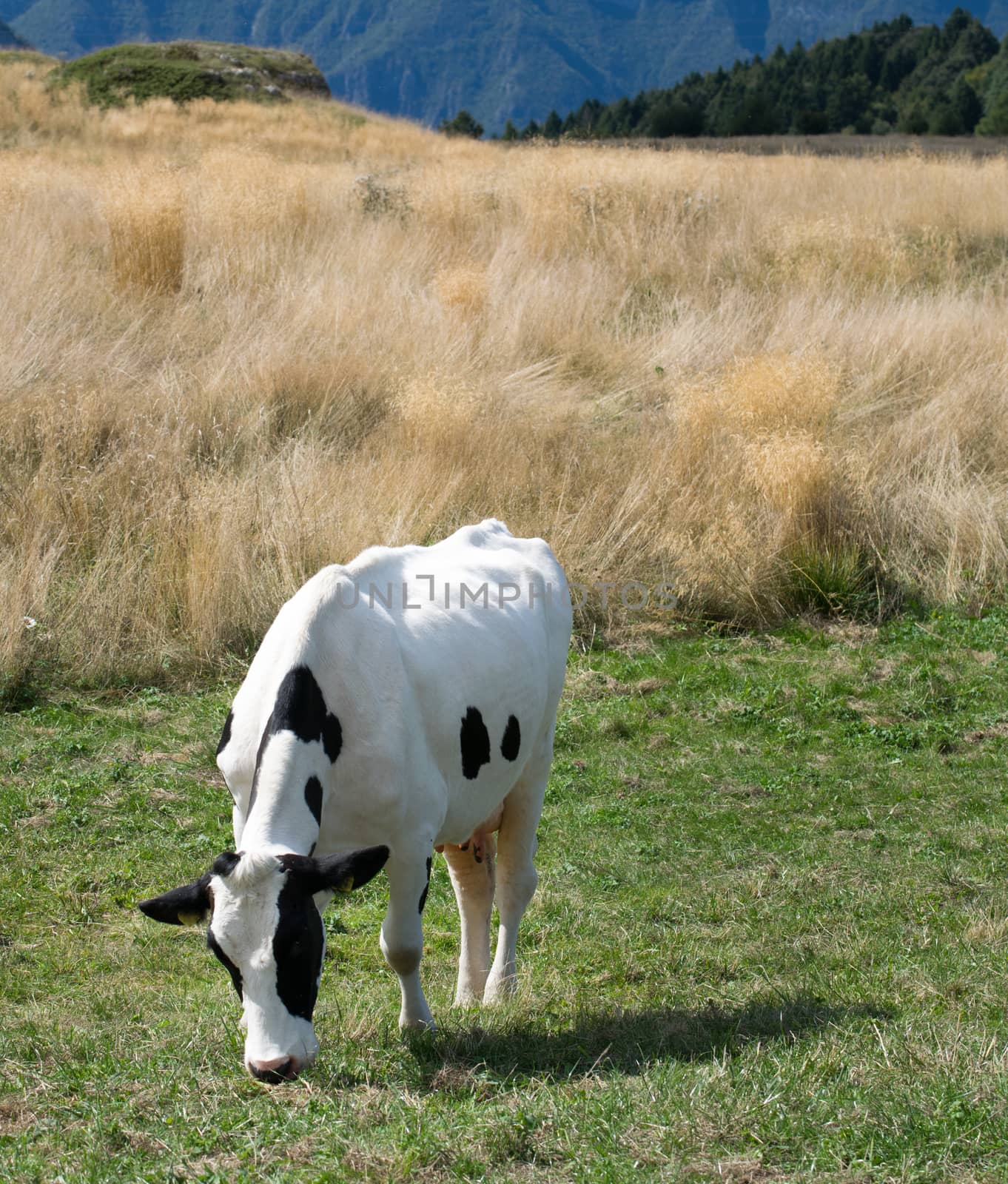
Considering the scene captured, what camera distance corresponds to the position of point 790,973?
4.84 meters

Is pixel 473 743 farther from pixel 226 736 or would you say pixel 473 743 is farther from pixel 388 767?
pixel 226 736

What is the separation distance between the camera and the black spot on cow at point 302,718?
11.3ft

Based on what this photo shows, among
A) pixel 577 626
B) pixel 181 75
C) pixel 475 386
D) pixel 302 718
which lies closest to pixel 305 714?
pixel 302 718

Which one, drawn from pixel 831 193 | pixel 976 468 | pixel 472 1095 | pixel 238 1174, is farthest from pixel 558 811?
pixel 831 193

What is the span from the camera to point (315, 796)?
3.43m

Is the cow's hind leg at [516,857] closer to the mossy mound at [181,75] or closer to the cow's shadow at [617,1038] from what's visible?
the cow's shadow at [617,1038]

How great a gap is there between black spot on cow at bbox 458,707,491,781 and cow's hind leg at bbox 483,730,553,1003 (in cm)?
59

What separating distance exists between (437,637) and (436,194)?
14.4 m

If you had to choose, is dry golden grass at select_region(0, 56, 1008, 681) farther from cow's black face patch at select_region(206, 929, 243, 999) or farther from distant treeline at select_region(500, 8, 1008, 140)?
distant treeline at select_region(500, 8, 1008, 140)

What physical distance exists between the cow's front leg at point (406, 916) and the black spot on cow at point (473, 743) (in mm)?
400

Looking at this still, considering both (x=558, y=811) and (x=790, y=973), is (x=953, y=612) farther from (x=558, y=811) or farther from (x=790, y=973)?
(x=790, y=973)

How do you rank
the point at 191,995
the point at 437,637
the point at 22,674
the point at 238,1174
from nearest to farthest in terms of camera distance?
the point at 238,1174, the point at 437,637, the point at 191,995, the point at 22,674

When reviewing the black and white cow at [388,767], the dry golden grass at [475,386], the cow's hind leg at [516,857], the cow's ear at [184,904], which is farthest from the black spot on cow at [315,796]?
the dry golden grass at [475,386]

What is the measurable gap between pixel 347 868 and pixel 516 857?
170cm
